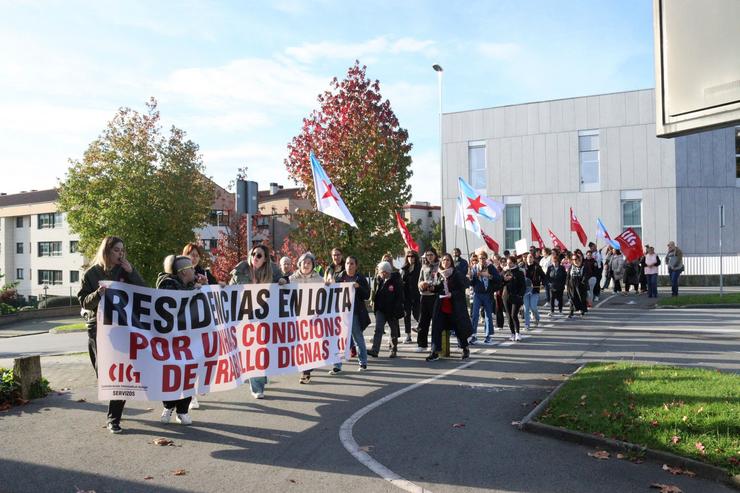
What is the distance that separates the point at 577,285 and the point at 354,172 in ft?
27.5

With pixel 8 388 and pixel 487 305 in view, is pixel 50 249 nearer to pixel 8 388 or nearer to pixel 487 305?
pixel 487 305

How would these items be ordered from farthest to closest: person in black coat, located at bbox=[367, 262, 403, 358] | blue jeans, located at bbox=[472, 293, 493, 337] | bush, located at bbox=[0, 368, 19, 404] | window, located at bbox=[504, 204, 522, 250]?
window, located at bbox=[504, 204, 522, 250] → blue jeans, located at bbox=[472, 293, 493, 337] → person in black coat, located at bbox=[367, 262, 403, 358] → bush, located at bbox=[0, 368, 19, 404]

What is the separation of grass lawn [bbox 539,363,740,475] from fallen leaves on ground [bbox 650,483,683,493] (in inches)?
22.2

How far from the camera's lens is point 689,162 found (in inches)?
1289

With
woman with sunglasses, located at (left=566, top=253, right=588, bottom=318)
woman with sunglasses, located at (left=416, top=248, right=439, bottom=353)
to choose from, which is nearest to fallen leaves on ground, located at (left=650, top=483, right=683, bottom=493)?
woman with sunglasses, located at (left=416, top=248, right=439, bottom=353)

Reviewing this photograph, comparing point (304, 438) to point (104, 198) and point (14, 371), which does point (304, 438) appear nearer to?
point (14, 371)

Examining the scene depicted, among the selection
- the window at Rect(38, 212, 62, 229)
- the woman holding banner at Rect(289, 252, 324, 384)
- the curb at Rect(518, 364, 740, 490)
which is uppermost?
the window at Rect(38, 212, 62, 229)

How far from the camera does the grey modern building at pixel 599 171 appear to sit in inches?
1286

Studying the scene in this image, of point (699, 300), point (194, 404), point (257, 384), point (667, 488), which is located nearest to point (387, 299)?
point (257, 384)

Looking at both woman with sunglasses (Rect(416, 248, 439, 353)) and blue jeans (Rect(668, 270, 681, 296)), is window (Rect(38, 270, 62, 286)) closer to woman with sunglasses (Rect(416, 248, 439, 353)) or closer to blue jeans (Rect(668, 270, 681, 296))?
blue jeans (Rect(668, 270, 681, 296))

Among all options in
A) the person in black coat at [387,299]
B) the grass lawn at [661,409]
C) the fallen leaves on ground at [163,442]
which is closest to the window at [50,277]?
the person in black coat at [387,299]

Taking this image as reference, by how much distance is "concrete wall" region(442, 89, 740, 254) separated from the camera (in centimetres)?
3269

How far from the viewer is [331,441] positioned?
6.62 metres

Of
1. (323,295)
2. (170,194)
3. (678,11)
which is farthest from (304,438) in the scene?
(170,194)
